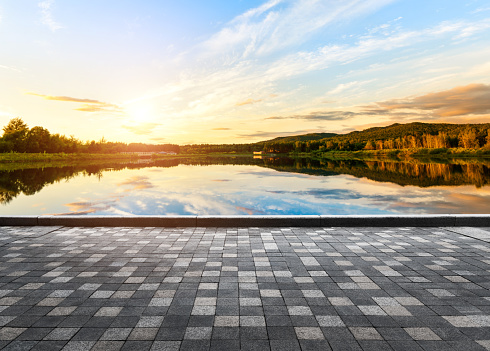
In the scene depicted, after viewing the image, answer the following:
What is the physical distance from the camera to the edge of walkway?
7.56 m

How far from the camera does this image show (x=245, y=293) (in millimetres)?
3953

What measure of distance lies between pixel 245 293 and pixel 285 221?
385 cm

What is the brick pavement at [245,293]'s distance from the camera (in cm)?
299

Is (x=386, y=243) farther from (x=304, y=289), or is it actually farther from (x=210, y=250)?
(x=210, y=250)

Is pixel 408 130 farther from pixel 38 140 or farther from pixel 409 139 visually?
pixel 38 140

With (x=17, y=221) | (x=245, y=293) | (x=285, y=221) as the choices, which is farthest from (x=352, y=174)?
(x=245, y=293)

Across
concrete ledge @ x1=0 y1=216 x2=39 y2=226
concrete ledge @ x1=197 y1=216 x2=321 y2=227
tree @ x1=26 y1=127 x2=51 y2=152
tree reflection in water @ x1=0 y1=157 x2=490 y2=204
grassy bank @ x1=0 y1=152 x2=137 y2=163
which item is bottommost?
tree reflection in water @ x1=0 y1=157 x2=490 y2=204

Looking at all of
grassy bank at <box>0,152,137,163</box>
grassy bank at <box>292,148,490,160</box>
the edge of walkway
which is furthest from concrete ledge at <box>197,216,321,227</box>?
grassy bank at <box>292,148,490,160</box>

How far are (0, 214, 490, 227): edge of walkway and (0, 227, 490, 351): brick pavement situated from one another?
0.97 metres

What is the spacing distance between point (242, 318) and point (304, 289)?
109 cm

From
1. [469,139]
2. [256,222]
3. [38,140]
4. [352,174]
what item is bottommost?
[352,174]

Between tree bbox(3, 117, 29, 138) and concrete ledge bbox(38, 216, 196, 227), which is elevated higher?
tree bbox(3, 117, 29, 138)

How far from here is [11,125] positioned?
2943 inches

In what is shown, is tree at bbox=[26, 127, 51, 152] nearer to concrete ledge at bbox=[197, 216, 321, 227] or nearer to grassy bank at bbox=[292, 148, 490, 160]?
concrete ledge at bbox=[197, 216, 321, 227]
